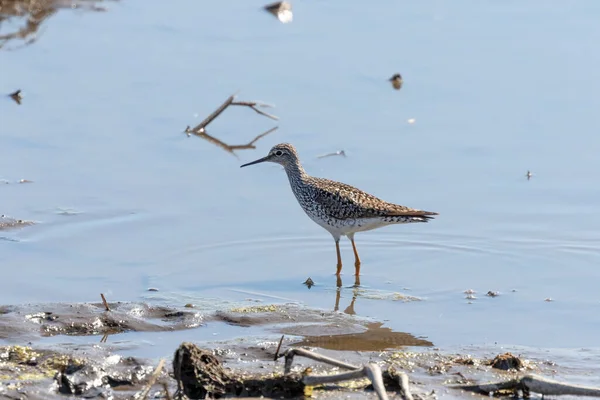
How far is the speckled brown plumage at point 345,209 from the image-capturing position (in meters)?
10.1

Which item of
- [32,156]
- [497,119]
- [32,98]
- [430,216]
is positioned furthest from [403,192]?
[32,98]

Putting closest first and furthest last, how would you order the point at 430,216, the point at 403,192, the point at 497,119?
1. the point at 430,216
2. the point at 403,192
3. the point at 497,119

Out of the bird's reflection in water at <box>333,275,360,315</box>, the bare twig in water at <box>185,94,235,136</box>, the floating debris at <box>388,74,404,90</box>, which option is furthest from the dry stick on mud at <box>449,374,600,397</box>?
the floating debris at <box>388,74,404,90</box>

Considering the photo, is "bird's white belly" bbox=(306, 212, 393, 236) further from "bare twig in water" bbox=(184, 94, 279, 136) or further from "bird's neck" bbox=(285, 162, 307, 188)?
"bare twig in water" bbox=(184, 94, 279, 136)

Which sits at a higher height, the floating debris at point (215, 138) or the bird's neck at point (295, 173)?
the floating debris at point (215, 138)

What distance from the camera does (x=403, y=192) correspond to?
11039mm

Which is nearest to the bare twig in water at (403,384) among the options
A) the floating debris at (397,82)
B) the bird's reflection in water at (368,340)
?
the bird's reflection in water at (368,340)

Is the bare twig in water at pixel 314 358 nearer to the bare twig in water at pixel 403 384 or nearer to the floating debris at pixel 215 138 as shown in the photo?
the bare twig in water at pixel 403 384

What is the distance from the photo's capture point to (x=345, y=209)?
1034 centimetres

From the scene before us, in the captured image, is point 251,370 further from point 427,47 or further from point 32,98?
point 427,47

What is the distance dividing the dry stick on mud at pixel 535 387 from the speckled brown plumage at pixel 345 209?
12.2ft

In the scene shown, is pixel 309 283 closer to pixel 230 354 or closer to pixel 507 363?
pixel 230 354

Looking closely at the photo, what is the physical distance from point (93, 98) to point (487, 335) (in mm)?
6450

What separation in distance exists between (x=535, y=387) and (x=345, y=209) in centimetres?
473
